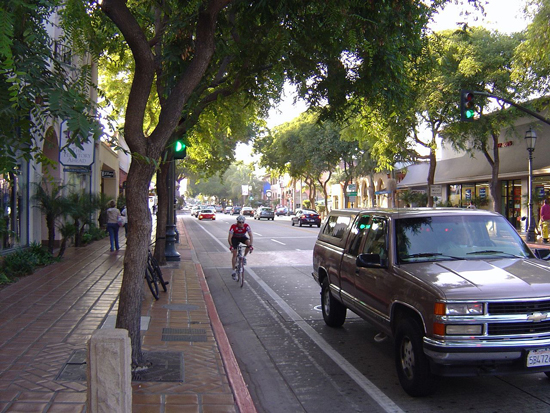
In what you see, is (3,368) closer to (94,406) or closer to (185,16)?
(94,406)

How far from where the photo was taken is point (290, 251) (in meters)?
20.9

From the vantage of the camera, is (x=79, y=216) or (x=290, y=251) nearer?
(x=79, y=216)

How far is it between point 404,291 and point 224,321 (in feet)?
14.1

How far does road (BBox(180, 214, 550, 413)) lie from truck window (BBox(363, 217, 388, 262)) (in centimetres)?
137

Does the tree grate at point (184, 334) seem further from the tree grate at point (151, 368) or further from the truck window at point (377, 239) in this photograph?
the truck window at point (377, 239)

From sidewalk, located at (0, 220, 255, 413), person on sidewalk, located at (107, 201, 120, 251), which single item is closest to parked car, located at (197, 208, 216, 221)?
person on sidewalk, located at (107, 201, 120, 251)

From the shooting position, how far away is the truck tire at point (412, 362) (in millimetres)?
5141

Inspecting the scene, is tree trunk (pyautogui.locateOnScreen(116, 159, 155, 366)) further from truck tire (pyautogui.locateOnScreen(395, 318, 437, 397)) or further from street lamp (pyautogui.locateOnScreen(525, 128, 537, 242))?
street lamp (pyautogui.locateOnScreen(525, 128, 537, 242))

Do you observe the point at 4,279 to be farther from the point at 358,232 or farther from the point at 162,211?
the point at 358,232

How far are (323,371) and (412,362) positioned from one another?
1.33 metres

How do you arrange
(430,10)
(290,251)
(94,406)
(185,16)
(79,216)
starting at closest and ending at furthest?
(94,406) → (185,16) → (430,10) → (79,216) → (290,251)

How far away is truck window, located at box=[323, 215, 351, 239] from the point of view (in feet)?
26.8

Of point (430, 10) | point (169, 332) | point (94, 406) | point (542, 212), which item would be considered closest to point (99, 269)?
point (169, 332)

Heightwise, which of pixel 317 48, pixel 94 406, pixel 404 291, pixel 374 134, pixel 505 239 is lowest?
pixel 94 406
